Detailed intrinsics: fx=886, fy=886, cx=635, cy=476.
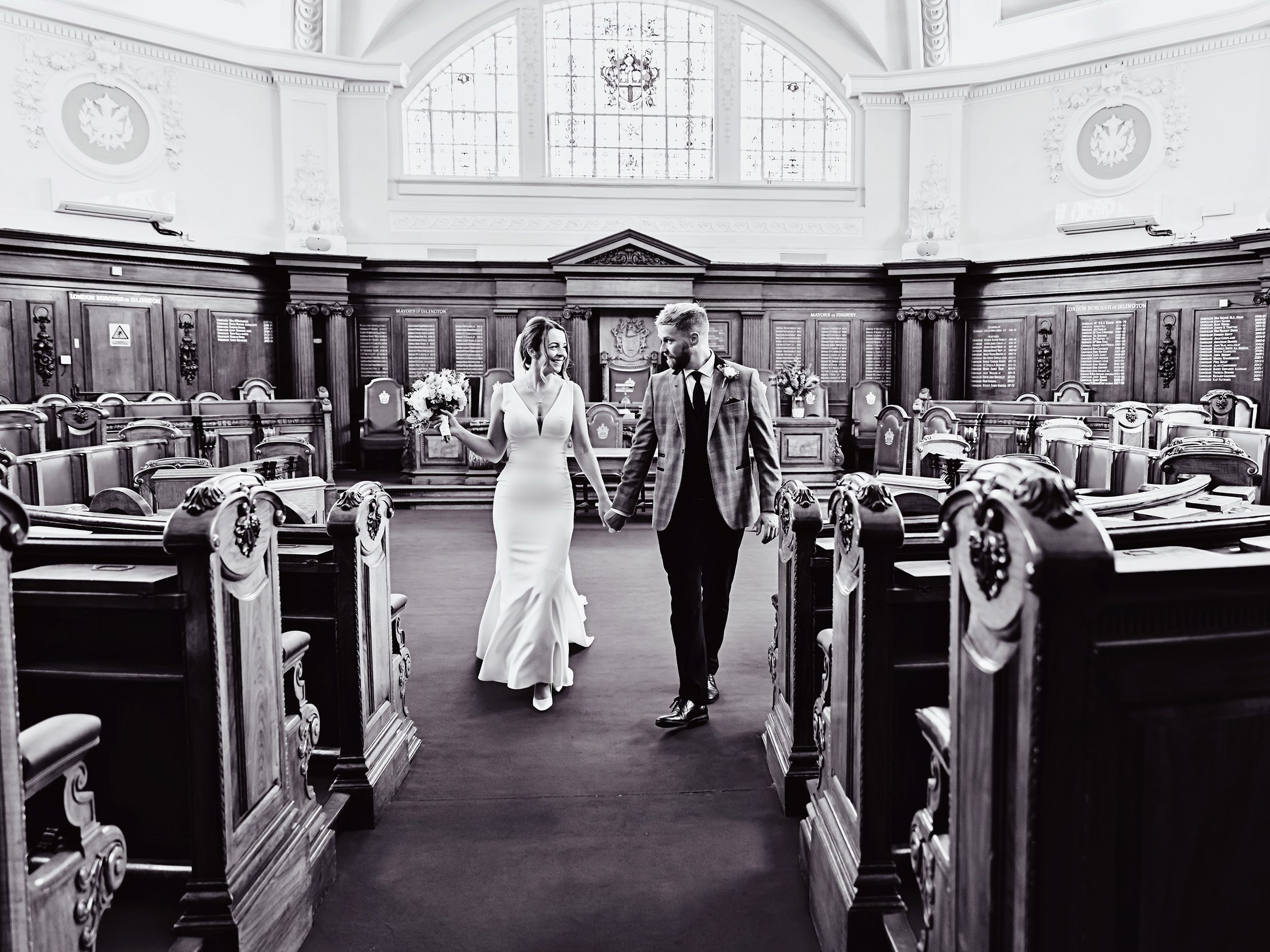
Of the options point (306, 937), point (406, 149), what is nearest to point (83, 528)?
point (306, 937)

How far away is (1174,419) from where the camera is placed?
7.48 metres

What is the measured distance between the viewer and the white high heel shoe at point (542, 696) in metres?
3.78

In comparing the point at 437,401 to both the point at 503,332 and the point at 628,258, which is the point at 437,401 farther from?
the point at 503,332

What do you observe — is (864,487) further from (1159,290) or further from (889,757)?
(1159,290)

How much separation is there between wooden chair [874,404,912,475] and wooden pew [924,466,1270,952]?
30.3 ft

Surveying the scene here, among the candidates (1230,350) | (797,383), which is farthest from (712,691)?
(1230,350)

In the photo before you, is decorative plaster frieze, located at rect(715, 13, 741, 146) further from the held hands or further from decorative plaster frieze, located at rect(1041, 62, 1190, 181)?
the held hands

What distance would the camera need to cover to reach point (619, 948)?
7.14ft

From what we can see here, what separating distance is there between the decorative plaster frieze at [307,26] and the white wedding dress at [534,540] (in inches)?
442

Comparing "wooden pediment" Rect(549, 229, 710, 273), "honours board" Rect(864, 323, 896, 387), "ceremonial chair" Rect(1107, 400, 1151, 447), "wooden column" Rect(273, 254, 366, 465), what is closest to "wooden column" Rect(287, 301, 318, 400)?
"wooden column" Rect(273, 254, 366, 465)

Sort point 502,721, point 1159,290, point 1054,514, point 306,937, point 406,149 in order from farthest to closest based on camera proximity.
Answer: point 406,149 < point 1159,290 < point 502,721 < point 306,937 < point 1054,514

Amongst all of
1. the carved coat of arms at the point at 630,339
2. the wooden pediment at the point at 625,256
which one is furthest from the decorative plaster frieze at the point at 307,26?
the carved coat of arms at the point at 630,339

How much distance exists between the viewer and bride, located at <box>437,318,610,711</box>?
12.6 feet

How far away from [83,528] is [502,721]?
5.95 ft
